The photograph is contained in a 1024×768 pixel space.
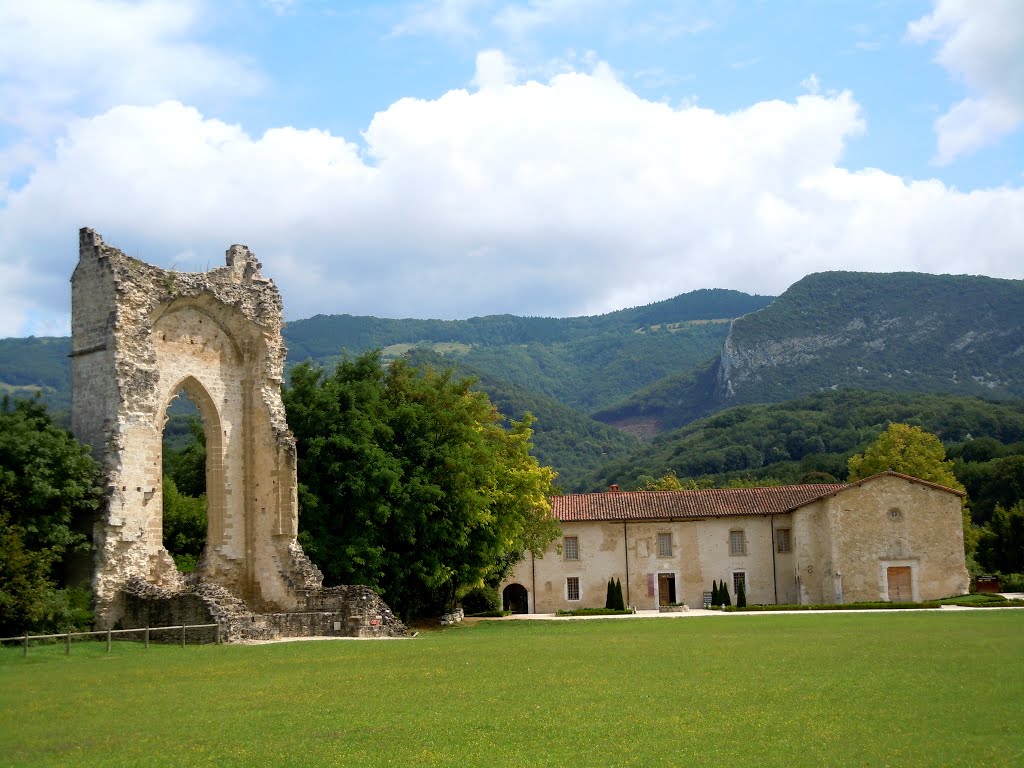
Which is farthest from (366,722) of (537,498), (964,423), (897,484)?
(964,423)

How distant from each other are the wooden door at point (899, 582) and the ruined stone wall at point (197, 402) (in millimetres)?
30110

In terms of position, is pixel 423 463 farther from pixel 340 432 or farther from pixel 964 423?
pixel 964 423

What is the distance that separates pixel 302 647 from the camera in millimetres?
25750

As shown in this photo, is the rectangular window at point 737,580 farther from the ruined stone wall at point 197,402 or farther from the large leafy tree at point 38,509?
the large leafy tree at point 38,509

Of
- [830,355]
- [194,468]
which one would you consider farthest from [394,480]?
[830,355]

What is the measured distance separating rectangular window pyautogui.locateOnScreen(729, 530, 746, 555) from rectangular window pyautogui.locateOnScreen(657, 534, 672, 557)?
9.84 feet

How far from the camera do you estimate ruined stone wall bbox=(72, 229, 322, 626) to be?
29562 millimetres

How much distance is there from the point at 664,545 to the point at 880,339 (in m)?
126

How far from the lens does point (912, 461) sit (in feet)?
214

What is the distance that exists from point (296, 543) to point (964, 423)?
290ft

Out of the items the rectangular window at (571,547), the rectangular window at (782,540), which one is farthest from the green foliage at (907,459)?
the rectangular window at (571,547)

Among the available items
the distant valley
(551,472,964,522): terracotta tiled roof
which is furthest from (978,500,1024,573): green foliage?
the distant valley

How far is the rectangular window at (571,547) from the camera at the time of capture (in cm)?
5672

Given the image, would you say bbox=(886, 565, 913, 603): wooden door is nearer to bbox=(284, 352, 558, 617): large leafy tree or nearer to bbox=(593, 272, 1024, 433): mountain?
bbox=(284, 352, 558, 617): large leafy tree
